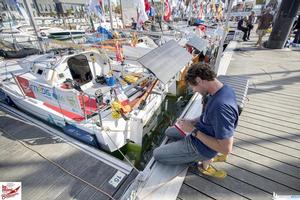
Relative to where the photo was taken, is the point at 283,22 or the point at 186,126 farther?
the point at 283,22

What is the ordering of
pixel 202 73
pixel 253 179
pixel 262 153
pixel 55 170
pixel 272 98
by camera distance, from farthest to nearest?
pixel 272 98, pixel 55 170, pixel 262 153, pixel 253 179, pixel 202 73

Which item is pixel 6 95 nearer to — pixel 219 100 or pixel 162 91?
pixel 162 91

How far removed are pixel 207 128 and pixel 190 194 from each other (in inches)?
36.0

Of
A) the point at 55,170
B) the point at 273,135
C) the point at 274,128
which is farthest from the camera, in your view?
the point at 55,170

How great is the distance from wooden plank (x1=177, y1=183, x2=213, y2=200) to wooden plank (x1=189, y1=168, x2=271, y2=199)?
0.83 feet

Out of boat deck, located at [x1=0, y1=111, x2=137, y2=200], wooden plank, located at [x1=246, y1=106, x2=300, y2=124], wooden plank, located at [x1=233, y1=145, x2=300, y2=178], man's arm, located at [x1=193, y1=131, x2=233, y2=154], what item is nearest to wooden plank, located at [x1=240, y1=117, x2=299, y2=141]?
wooden plank, located at [x1=246, y1=106, x2=300, y2=124]

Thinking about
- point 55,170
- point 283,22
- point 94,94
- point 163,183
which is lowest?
point 55,170

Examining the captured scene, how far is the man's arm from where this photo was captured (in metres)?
1.89

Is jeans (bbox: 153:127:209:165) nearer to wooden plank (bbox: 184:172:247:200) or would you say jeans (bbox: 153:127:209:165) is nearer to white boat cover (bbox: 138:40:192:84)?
wooden plank (bbox: 184:172:247:200)

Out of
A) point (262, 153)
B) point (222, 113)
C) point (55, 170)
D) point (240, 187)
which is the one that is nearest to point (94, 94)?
point (55, 170)

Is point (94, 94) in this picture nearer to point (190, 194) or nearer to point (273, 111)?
point (190, 194)

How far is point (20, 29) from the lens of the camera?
52.6ft

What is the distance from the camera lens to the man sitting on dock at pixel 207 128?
1850mm

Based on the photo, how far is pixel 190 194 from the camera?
2270 millimetres
